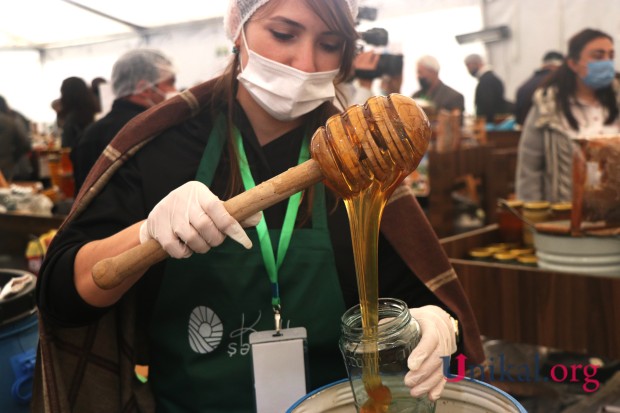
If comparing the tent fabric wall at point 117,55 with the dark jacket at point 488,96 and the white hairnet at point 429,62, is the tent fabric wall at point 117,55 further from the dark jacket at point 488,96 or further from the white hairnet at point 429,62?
the white hairnet at point 429,62

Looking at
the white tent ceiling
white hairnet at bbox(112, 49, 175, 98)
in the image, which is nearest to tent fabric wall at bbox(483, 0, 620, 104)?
the white tent ceiling

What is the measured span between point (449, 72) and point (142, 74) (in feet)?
6.24

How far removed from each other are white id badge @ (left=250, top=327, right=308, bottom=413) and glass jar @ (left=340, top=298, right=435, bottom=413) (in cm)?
21

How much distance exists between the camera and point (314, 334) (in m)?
1.18

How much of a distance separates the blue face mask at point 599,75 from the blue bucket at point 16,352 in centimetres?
275

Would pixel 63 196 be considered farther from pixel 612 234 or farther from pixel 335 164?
pixel 335 164

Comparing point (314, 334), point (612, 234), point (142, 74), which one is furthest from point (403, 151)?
point (142, 74)

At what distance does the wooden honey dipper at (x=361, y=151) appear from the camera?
775mm

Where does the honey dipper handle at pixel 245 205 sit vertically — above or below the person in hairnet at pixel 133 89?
below

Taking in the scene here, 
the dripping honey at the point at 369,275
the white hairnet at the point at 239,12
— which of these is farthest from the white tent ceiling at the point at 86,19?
the dripping honey at the point at 369,275

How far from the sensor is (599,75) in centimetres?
310

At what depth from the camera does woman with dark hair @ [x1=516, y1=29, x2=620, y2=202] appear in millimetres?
3086

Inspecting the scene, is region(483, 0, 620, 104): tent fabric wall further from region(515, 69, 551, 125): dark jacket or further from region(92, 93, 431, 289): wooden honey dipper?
region(92, 93, 431, 289): wooden honey dipper

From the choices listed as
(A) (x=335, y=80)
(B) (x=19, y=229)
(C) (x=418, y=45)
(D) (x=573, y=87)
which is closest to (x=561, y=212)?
(A) (x=335, y=80)
